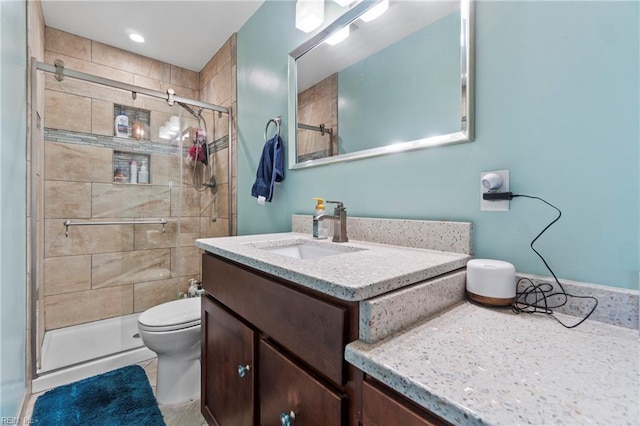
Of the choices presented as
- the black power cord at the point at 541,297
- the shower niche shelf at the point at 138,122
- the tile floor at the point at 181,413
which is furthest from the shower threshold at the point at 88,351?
the black power cord at the point at 541,297

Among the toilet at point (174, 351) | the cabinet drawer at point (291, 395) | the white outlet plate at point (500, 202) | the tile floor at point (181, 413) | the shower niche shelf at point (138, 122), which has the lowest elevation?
the tile floor at point (181, 413)

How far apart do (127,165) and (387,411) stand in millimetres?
2683

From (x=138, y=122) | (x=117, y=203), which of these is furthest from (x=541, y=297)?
(x=138, y=122)

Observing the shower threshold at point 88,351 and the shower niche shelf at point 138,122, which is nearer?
the shower threshold at point 88,351

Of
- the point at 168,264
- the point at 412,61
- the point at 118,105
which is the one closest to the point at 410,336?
the point at 412,61

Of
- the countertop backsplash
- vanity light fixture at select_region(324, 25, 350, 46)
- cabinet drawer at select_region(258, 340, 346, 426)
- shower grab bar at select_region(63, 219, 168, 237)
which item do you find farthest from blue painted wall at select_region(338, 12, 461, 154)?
shower grab bar at select_region(63, 219, 168, 237)

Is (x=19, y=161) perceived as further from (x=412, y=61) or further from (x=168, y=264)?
(x=412, y=61)

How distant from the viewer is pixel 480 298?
2.35ft

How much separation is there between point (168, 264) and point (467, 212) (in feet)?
7.94

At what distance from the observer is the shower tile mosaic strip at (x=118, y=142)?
6.89 ft

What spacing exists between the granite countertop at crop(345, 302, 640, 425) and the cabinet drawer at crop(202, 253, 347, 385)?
2.5 inches

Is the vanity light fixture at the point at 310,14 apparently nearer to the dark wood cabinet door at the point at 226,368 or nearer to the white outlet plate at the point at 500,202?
the white outlet plate at the point at 500,202

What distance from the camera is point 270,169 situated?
171 cm

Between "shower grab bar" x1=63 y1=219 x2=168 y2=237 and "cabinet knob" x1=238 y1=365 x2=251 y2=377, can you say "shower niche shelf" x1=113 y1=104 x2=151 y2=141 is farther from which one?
"cabinet knob" x1=238 y1=365 x2=251 y2=377
